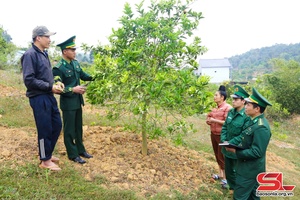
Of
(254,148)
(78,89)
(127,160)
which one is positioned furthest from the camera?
(127,160)

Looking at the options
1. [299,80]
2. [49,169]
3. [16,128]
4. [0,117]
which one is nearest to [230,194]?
[49,169]

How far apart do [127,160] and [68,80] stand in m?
1.68

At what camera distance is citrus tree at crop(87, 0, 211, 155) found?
3533 millimetres

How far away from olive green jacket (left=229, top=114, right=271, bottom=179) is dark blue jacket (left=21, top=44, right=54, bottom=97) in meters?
2.63

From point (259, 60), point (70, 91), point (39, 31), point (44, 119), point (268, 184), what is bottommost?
point (268, 184)

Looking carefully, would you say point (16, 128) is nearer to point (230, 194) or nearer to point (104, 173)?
point (104, 173)

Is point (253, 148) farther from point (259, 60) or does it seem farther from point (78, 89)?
point (259, 60)

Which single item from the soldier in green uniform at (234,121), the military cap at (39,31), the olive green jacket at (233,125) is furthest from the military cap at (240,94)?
the military cap at (39,31)

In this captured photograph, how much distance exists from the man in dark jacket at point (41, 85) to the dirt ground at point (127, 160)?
0.66 m

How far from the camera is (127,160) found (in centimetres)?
450

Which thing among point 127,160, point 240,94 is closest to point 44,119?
point 127,160

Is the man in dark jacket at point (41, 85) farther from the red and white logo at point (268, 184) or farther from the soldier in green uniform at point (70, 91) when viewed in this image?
the red and white logo at point (268, 184)

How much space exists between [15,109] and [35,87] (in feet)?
12.4

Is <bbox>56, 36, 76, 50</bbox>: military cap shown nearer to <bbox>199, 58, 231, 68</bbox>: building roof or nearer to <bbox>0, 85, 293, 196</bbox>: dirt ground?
<bbox>0, 85, 293, 196</bbox>: dirt ground
